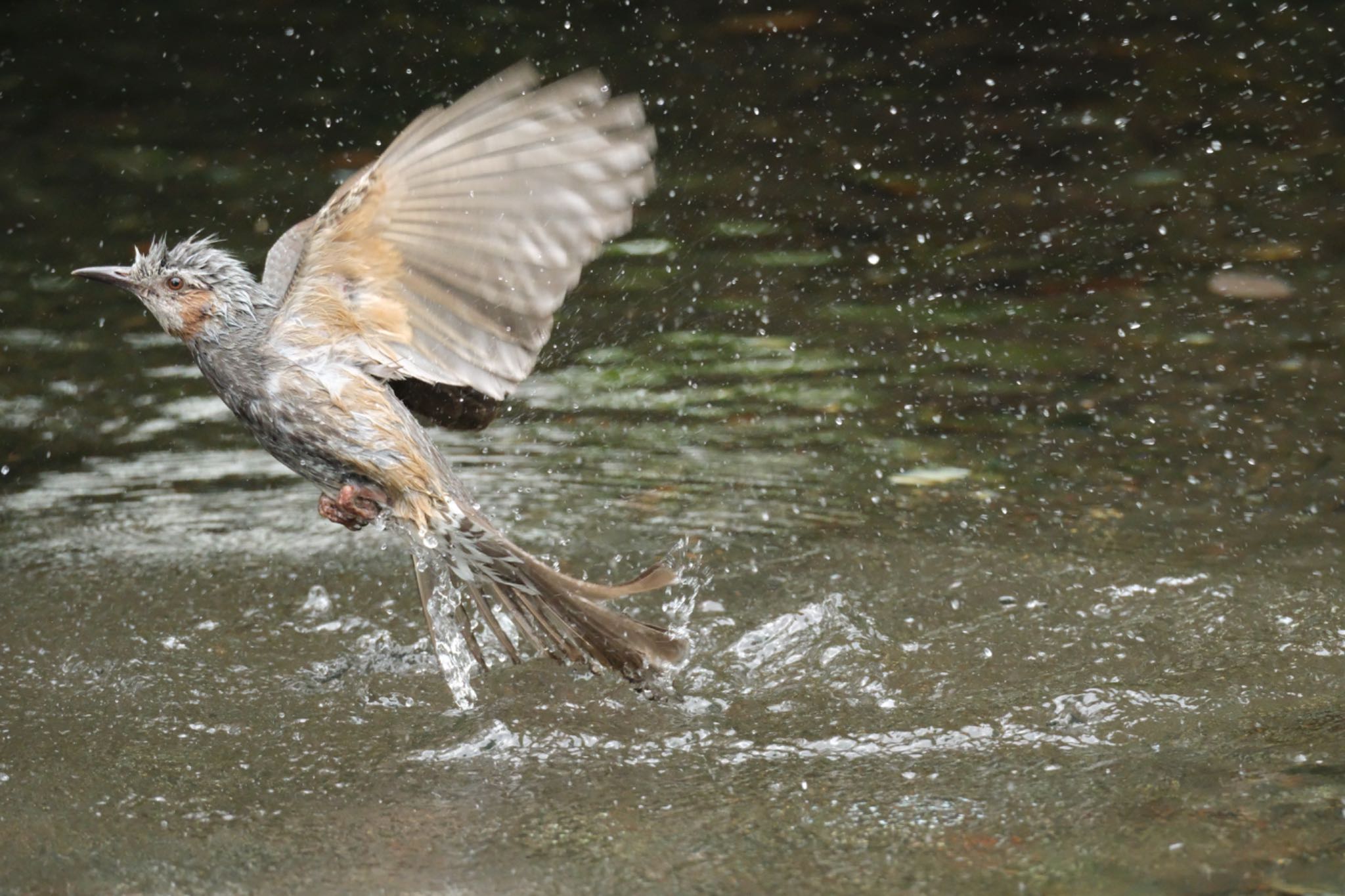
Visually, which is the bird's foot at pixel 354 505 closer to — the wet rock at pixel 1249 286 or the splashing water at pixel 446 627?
the splashing water at pixel 446 627

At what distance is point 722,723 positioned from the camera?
3.62 m

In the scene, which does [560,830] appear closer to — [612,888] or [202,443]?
[612,888]

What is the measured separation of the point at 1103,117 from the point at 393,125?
125 inches

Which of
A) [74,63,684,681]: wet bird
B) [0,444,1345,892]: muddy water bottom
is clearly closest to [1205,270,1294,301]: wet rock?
[0,444,1345,892]: muddy water bottom

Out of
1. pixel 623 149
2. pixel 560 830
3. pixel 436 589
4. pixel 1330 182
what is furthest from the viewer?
pixel 1330 182

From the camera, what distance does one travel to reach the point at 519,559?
3.66 m

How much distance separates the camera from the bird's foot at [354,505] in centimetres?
380

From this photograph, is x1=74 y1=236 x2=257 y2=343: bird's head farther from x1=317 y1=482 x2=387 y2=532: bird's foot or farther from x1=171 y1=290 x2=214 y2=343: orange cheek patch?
x1=317 y1=482 x2=387 y2=532: bird's foot

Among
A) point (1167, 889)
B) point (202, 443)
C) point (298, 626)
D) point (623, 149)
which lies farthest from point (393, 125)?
point (1167, 889)

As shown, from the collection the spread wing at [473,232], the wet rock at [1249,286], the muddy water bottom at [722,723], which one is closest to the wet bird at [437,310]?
the spread wing at [473,232]

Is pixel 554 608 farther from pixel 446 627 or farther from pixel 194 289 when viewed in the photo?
pixel 194 289

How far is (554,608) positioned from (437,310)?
2.40ft

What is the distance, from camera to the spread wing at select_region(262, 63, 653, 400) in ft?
11.1

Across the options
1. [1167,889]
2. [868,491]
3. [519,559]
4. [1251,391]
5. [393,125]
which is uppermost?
[393,125]
